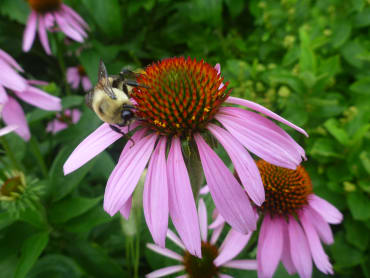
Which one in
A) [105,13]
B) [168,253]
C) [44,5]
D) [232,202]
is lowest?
[168,253]

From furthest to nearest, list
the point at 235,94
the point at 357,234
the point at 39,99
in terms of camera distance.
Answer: the point at 235,94 < the point at 357,234 < the point at 39,99

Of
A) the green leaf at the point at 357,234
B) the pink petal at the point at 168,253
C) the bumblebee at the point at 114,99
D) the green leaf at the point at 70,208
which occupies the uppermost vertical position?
the bumblebee at the point at 114,99

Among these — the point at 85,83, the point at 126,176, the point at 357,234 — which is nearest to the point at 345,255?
the point at 357,234

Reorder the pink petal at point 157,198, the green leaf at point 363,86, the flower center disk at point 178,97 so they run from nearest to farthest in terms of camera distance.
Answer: the pink petal at point 157,198 < the flower center disk at point 178,97 < the green leaf at point 363,86

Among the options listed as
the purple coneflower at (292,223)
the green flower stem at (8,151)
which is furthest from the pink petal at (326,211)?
the green flower stem at (8,151)

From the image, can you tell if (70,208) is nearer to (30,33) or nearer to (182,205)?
(182,205)

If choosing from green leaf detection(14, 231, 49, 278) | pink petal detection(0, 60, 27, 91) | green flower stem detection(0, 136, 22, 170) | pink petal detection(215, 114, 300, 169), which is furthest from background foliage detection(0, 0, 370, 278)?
pink petal detection(215, 114, 300, 169)

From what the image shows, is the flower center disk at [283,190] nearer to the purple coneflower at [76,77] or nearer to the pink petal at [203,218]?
the pink petal at [203,218]
